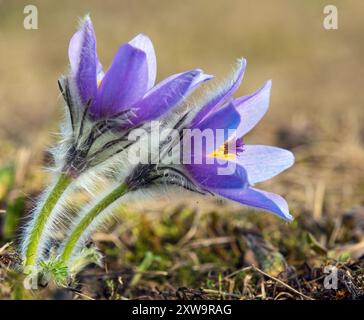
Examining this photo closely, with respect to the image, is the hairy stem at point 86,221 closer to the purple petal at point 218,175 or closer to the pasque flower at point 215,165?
the pasque flower at point 215,165

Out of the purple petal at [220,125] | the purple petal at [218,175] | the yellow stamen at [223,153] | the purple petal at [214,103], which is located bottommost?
the purple petal at [218,175]

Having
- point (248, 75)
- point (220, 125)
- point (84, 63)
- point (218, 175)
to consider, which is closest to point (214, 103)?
point (220, 125)

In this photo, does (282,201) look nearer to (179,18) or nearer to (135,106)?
(135,106)

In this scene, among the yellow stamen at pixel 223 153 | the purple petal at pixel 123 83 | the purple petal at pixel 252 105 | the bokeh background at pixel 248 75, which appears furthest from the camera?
the bokeh background at pixel 248 75

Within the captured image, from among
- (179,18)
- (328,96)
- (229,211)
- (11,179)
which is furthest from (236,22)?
(11,179)

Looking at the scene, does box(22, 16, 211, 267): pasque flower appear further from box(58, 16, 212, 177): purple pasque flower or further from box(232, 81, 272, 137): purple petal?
box(232, 81, 272, 137): purple petal

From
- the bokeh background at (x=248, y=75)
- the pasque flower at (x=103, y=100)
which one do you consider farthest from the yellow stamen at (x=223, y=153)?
the bokeh background at (x=248, y=75)

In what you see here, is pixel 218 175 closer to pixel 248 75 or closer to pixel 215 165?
pixel 215 165
